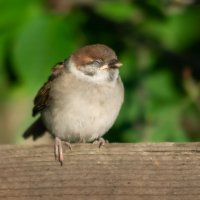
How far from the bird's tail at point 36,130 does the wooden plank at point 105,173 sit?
1229mm

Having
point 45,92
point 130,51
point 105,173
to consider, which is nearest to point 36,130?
point 45,92

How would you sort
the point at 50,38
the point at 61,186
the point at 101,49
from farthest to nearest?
1. the point at 50,38
2. the point at 101,49
3. the point at 61,186

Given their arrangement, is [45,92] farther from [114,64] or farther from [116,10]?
[116,10]

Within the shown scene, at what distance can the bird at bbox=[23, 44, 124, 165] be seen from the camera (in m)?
4.12

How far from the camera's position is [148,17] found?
4570mm

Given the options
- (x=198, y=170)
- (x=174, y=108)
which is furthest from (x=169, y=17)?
(x=198, y=170)

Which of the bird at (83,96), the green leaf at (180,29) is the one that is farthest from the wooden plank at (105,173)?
the green leaf at (180,29)

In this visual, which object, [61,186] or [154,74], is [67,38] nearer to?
[154,74]

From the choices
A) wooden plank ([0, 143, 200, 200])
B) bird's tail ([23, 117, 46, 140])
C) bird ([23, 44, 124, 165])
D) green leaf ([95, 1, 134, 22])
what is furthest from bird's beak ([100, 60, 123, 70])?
wooden plank ([0, 143, 200, 200])

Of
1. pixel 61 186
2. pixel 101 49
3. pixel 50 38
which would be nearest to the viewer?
pixel 61 186

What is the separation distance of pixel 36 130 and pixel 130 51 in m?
→ 0.63

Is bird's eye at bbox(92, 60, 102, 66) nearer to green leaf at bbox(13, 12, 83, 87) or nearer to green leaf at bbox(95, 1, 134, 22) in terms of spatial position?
green leaf at bbox(13, 12, 83, 87)

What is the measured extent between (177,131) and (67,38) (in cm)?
69

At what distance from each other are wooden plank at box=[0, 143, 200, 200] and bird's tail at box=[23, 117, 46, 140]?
1.23m
